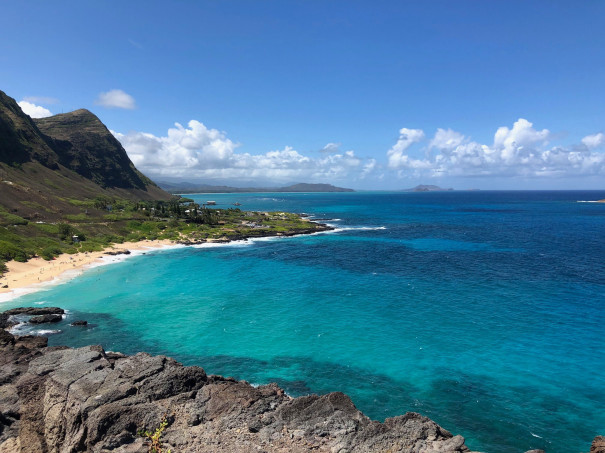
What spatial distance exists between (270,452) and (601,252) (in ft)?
293

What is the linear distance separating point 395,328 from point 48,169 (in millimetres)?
161998

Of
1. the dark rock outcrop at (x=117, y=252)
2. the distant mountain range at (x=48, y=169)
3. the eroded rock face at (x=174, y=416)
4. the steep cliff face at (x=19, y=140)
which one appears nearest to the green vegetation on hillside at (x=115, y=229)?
the dark rock outcrop at (x=117, y=252)

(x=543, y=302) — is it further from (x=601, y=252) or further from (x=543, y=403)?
(x=601, y=252)

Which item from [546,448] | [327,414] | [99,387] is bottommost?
[546,448]

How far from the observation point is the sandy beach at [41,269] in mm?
47734

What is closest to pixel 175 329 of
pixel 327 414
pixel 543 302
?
pixel 327 414

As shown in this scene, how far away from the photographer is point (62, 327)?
35.3 metres

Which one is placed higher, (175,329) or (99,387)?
(99,387)

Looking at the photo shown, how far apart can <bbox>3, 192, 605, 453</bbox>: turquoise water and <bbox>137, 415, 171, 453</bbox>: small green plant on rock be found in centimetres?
1126

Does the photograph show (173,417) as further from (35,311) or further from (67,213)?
(67,213)

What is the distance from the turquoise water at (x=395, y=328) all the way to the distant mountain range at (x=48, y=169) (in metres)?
55.2

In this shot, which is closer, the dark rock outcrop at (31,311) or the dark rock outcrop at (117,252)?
the dark rock outcrop at (31,311)

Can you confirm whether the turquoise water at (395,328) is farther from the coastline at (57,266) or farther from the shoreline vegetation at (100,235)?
the shoreline vegetation at (100,235)

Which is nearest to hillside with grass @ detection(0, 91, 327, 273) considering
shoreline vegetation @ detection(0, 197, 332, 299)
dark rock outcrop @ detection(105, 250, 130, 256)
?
shoreline vegetation @ detection(0, 197, 332, 299)
